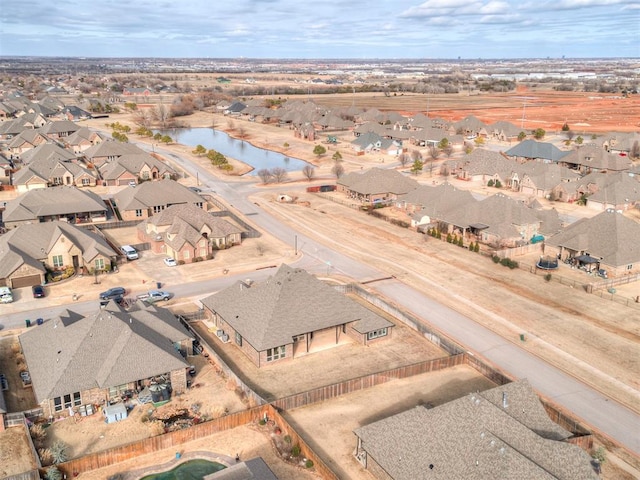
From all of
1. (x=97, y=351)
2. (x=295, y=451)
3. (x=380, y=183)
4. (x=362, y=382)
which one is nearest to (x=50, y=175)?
(x=380, y=183)

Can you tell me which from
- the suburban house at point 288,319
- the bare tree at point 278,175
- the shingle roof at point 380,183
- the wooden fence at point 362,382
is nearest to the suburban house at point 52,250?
the suburban house at point 288,319

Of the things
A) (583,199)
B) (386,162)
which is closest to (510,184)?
(583,199)

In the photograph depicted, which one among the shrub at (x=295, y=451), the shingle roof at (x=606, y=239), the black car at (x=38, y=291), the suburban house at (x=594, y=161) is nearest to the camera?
the shrub at (x=295, y=451)

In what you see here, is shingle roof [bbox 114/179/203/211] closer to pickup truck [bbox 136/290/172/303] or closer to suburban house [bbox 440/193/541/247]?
pickup truck [bbox 136/290/172/303]

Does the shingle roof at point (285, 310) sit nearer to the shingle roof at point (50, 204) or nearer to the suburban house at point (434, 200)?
the suburban house at point (434, 200)

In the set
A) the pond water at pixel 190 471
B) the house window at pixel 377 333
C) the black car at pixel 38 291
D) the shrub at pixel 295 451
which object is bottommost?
A: the pond water at pixel 190 471
